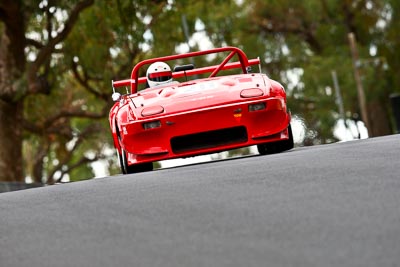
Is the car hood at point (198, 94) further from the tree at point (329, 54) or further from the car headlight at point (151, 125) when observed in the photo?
the tree at point (329, 54)

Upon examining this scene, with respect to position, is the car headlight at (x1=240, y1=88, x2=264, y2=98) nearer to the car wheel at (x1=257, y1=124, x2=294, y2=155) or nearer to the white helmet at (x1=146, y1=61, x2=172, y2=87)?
the car wheel at (x1=257, y1=124, x2=294, y2=155)

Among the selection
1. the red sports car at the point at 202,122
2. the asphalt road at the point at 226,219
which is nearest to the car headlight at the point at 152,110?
the red sports car at the point at 202,122

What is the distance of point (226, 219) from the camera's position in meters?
6.38

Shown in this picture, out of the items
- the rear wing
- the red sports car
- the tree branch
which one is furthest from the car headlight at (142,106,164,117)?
the tree branch

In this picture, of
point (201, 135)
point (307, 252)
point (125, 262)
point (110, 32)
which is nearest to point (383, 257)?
point (307, 252)

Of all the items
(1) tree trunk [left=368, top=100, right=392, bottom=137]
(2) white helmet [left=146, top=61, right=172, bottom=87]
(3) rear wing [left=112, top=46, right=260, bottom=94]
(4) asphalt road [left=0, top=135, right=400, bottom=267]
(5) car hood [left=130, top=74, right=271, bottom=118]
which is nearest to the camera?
(4) asphalt road [left=0, top=135, right=400, bottom=267]

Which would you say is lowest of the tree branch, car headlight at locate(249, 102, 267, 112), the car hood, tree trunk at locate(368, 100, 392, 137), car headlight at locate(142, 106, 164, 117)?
tree trunk at locate(368, 100, 392, 137)

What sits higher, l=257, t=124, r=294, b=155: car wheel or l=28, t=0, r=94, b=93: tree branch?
l=28, t=0, r=94, b=93: tree branch

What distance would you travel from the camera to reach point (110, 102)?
106 ft

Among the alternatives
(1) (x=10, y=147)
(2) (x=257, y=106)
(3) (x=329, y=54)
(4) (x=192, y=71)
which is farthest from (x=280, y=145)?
(3) (x=329, y=54)

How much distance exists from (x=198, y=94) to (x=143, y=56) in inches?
799

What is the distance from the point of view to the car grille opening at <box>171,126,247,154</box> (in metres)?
12.0

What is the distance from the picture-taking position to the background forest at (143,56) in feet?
88.1

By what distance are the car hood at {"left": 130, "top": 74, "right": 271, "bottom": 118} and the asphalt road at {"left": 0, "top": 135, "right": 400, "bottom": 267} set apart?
3047 millimetres
